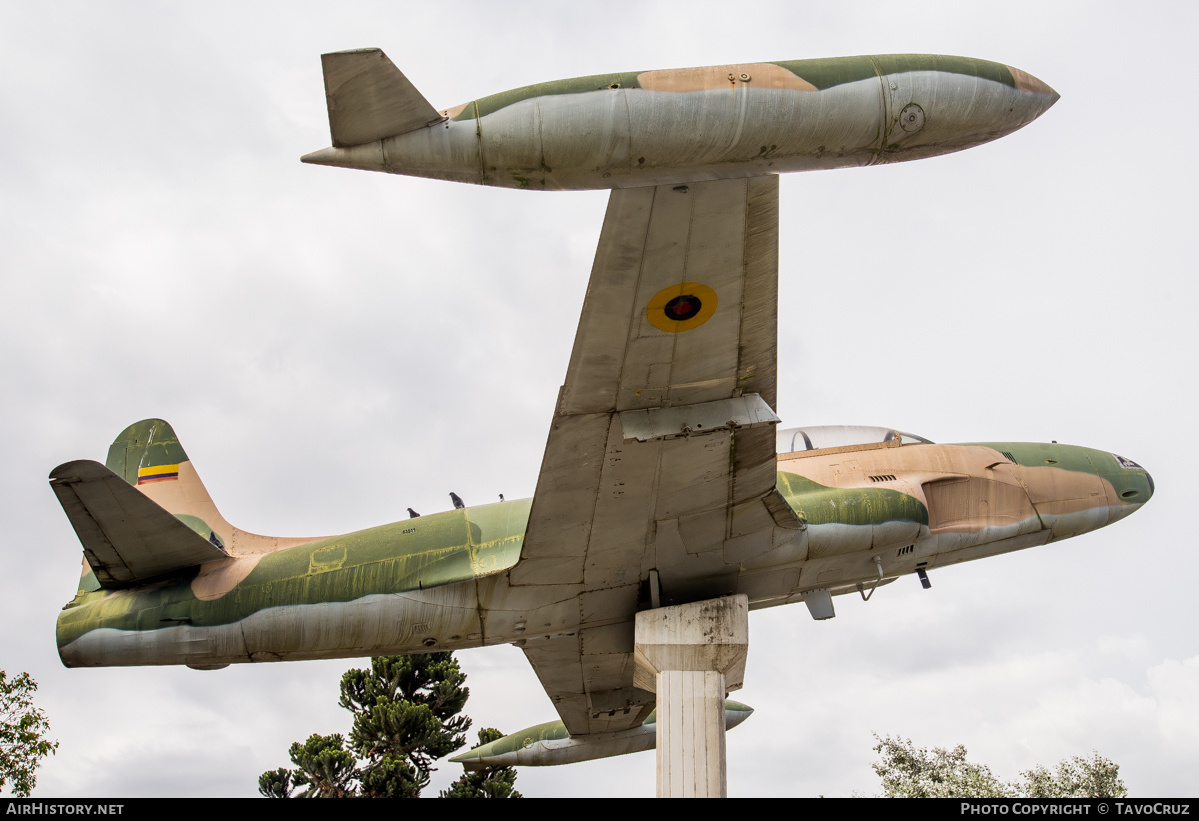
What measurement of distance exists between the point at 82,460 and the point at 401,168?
24.8 ft

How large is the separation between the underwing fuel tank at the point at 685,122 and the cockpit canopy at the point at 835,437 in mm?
7752

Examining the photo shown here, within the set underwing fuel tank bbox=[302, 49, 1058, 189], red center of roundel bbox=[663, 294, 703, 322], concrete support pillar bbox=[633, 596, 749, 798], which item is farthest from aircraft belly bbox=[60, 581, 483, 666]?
underwing fuel tank bbox=[302, 49, 1058, 189]

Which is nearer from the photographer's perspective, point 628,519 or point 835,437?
point 628,519

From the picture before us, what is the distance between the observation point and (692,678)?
40.8ft

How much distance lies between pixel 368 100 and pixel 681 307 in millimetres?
4072

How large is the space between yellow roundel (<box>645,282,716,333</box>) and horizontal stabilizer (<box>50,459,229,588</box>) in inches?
295

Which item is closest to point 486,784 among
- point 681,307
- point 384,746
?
point 384,746

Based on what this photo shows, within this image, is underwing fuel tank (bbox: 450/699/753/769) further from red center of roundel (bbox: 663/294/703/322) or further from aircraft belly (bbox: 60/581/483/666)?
red center of roundel (bbox: 663/294/703/322)

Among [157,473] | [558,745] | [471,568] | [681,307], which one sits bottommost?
[558,745]

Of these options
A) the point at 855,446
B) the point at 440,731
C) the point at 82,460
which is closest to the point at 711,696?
the point at 855,446

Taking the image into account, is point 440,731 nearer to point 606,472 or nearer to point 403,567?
point 403,567

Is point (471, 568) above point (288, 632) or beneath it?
above

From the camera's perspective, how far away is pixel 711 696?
1220 centimetres

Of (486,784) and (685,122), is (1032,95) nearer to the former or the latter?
(685,122)
